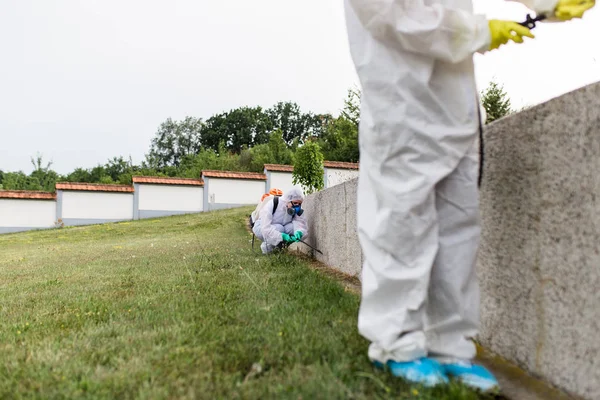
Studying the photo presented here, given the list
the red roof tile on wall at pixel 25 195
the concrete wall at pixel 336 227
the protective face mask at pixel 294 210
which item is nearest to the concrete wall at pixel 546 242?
the concrete wall at pixel 336 227

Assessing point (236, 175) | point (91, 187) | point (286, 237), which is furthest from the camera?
point (236, 175)

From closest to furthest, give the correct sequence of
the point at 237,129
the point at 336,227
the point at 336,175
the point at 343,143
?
the point at 336,227 → the point at 336,175 → the point at 343,143 → the point at 237,129

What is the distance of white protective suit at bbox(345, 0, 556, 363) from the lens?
1.73 m

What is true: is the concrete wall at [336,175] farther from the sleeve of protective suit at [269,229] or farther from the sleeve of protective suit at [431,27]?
the sleeve of protective suit at [431,27]

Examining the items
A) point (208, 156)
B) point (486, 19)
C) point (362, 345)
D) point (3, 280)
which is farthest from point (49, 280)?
point (208, 156)

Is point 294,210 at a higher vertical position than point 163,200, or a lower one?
higher

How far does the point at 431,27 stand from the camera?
5.59 ft

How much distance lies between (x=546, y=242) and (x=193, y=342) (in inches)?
64.6

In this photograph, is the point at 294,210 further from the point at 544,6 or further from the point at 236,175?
the point at 236,175

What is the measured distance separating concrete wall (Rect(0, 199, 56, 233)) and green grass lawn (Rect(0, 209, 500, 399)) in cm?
2046

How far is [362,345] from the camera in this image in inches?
86.0

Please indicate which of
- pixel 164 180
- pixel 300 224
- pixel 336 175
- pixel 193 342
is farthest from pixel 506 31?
pixel 164 180

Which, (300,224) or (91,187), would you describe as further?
(91,187)

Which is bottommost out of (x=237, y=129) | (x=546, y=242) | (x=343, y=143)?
(x=546, y=242)
